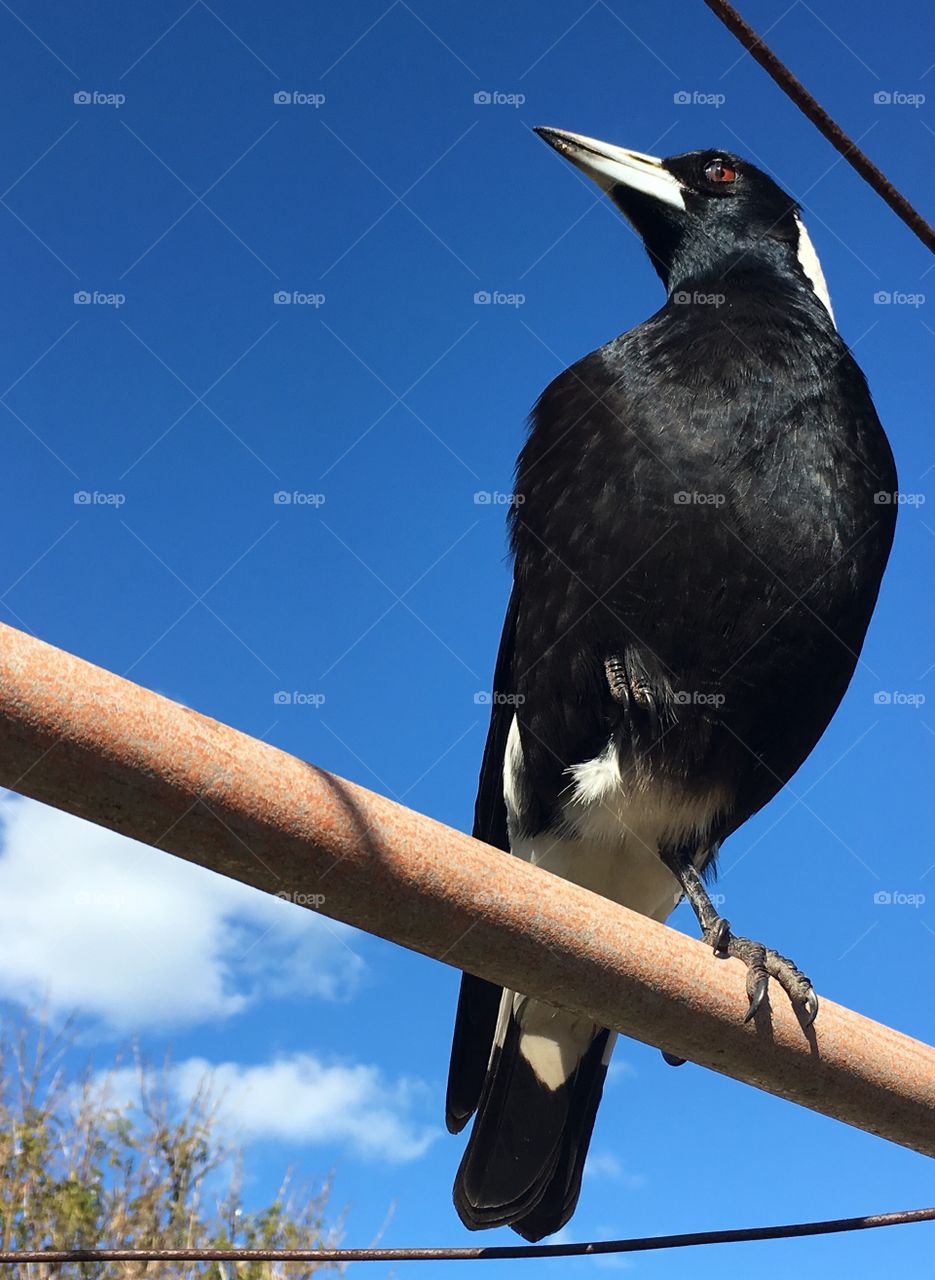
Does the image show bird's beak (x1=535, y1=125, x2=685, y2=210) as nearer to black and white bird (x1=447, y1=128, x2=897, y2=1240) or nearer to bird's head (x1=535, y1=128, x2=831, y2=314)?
bird's head (x1=535, y1=128, x2=831, y2=314)

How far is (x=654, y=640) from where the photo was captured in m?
2.11

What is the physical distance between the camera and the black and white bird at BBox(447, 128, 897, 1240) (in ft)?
6.91

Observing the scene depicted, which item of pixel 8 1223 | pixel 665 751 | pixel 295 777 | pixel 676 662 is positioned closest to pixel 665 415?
pixel 676 662

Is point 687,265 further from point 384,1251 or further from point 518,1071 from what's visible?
point 384,1251

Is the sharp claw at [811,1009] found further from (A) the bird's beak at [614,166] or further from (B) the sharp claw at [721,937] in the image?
(A) the bird's beak at [614,166]

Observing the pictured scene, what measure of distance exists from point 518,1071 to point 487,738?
0.66 meters

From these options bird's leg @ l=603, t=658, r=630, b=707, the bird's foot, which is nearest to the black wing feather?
bird's leg @ l=603, t=658, r=630, b=707

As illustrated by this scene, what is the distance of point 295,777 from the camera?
0.99 metres

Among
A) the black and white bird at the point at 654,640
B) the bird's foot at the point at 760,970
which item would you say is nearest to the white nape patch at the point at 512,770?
the black and white bird at the point at 654,640

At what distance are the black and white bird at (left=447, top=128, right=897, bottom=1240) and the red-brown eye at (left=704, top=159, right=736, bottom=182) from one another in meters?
0.73

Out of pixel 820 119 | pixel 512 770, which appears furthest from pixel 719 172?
pixel 820 119

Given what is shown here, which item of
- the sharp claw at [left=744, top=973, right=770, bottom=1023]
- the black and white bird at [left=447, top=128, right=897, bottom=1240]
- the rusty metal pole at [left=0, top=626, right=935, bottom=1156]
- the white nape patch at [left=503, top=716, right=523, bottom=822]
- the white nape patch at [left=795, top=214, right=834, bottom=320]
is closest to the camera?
the rusty metal pole at [left=0, top=626, right=935, bottom=1156]

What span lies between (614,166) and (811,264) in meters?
0.58

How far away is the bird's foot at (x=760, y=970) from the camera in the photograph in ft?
4.49
